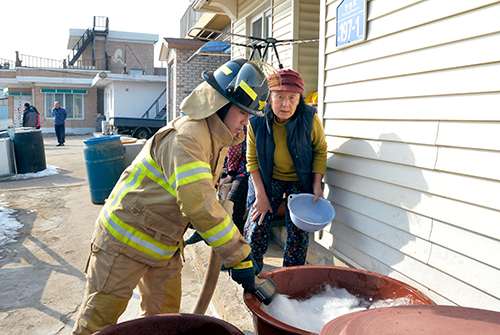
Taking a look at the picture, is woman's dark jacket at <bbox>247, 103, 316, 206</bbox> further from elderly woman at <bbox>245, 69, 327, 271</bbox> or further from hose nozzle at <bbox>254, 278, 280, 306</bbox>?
hose nozzle at <bbox>254, 278, 280, 306</bbox>

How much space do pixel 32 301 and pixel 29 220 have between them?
310cm

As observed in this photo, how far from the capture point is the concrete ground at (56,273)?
3084 millimetres

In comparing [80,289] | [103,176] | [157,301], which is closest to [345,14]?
[157,301]

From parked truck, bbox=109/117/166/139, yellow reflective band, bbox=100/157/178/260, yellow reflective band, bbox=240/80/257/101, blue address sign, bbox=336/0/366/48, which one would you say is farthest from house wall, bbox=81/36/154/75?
yellow reflective band, bbox=240/80/257/101

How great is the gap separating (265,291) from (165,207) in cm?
64

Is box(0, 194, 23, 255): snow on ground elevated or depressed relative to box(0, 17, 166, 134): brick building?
depressed

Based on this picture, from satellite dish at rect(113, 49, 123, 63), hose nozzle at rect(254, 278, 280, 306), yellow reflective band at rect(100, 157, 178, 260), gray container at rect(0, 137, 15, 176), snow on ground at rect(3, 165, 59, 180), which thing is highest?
satellite dish at rect(113, 49, 123, 63)

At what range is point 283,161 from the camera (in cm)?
306

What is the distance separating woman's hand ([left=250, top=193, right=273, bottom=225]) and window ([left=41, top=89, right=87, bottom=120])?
30614mm

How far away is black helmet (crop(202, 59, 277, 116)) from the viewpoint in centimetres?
183

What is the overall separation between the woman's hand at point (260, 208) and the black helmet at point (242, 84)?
120 cm

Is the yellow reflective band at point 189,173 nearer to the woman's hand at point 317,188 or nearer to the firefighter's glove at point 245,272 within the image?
the firefighter's glove at point 245,272

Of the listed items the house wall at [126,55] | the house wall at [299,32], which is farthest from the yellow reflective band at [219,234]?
the house wall at [126,55]

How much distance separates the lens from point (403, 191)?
2547mm
